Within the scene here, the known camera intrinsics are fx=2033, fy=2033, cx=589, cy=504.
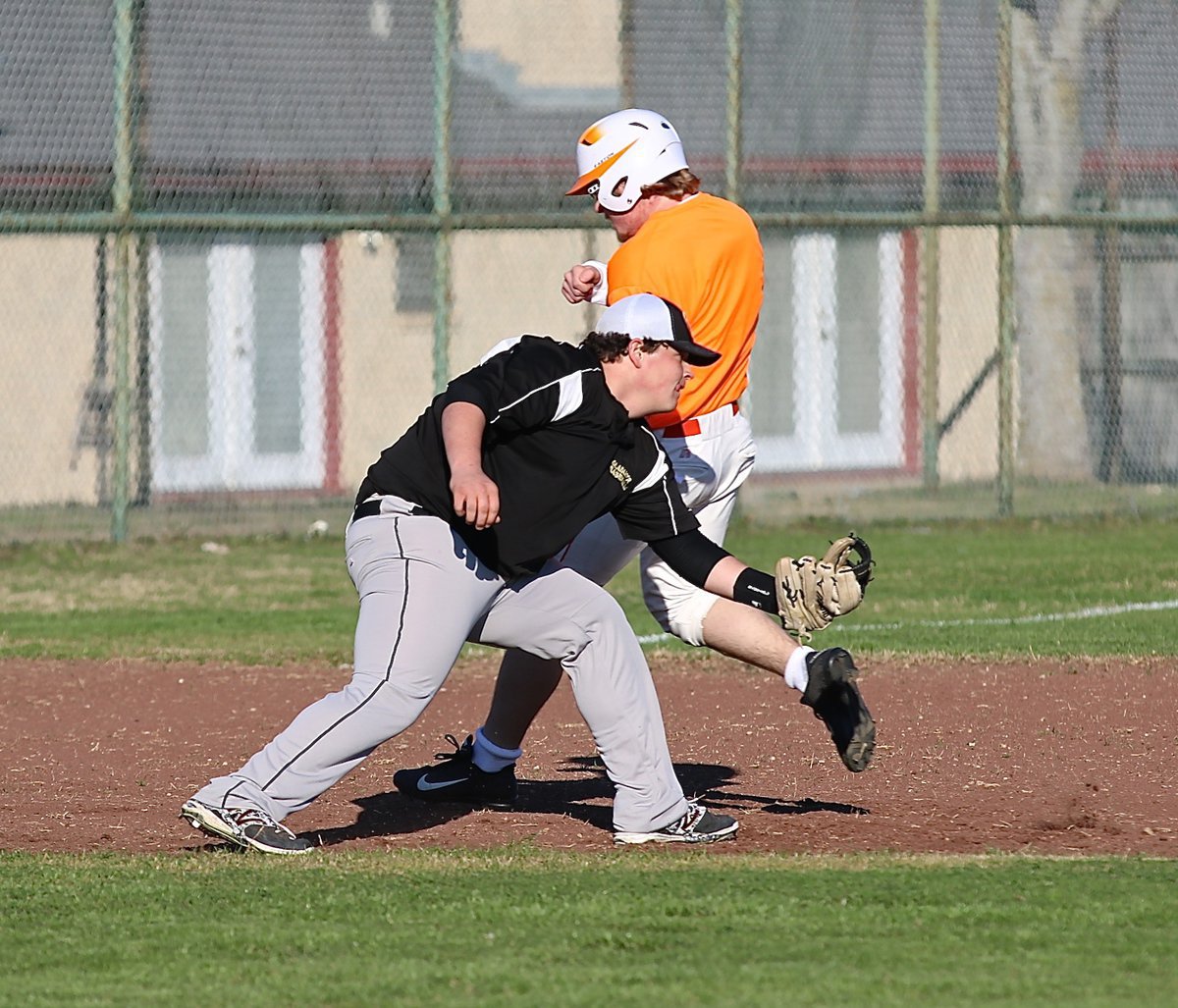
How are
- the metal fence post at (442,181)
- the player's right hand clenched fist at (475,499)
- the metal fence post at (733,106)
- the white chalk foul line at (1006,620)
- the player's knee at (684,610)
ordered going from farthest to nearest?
1. the metal fence post at (733,106)
2. the metal fence post at (442,181)
3. the white chalk foul line at (1006,620)
4. the player's knee at (684,610)
5. the player's right hand clenched fist at (475,499)

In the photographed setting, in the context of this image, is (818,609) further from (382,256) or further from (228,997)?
(382,256)

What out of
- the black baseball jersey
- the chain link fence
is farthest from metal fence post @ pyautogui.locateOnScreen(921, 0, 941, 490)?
the black baseball jersey

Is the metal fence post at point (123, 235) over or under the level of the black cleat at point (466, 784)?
over

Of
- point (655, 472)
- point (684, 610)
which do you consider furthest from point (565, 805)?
point (655, 472)

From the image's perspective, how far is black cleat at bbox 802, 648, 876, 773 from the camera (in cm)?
558

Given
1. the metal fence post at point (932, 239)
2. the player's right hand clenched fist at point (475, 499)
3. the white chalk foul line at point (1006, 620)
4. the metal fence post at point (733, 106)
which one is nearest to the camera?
the player's right hand clenched fist at point (475, 499)

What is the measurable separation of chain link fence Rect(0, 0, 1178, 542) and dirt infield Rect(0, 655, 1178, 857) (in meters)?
6.14

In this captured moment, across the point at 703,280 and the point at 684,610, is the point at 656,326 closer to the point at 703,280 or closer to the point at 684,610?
the point at 703,280

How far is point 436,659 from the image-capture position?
17.6 feet

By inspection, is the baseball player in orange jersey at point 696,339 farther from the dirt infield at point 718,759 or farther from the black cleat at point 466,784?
the dirt infield at point 718,759

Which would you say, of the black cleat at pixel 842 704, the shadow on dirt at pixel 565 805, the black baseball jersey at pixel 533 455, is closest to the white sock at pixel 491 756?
the shadow on dirt at pixel 565 805

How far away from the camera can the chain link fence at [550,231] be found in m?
15.4

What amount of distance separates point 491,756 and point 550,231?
10853 mm

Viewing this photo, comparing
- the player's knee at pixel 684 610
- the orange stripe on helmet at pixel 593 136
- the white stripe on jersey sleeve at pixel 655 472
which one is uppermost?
the orange stripe on helmet at pixel 593 136
